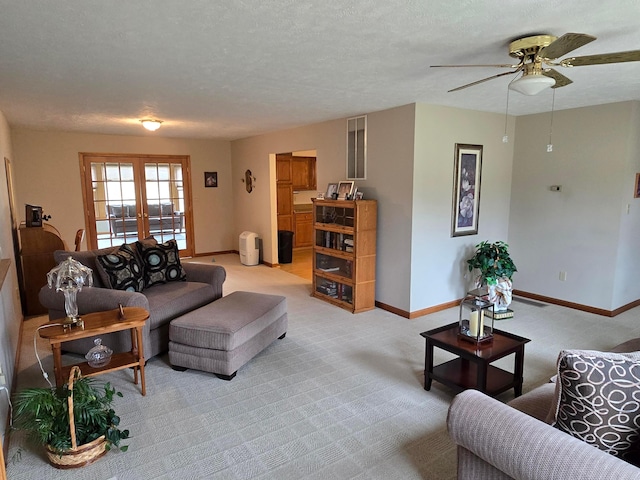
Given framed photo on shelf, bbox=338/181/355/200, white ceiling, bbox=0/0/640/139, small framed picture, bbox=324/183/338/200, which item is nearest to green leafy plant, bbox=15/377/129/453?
white ceiling, bbox=0/0/640/139

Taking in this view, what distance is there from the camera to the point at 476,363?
269cm

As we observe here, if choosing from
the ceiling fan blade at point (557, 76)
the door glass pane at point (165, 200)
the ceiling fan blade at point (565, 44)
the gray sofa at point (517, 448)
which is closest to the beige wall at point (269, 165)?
the door glass pane at point (165, 200)

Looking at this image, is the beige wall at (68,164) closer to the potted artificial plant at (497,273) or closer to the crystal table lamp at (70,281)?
the crystal table lamp at (70,281)

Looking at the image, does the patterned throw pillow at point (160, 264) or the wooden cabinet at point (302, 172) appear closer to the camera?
the patterned throw pillow at point (160, 264)

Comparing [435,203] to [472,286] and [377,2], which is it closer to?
[472,286]

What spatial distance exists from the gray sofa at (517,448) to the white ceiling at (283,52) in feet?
5.94

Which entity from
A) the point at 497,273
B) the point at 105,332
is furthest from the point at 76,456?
the point at 497,273

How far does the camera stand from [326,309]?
16.1 ft

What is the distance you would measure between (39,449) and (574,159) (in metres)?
5.70

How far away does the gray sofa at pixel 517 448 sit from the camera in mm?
1323

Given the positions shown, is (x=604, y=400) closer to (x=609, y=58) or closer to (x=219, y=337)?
(x=609, y=58)

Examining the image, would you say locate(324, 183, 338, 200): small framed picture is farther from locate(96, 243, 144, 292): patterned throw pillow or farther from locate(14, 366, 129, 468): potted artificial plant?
locate(14, 366, 129, 468): potted artificial plant

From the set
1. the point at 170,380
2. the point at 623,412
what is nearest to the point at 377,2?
the point at 623,412

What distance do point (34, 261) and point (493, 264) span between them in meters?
5.28
